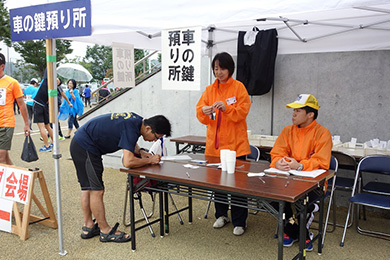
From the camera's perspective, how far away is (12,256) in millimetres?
3119

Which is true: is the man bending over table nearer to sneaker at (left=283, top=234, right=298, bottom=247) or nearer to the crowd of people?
the crowd of people

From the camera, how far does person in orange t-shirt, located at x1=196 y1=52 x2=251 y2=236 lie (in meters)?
3.40

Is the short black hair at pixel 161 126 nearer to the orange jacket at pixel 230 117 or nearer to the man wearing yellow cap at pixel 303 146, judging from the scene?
the orange jacket at pixel 230 117

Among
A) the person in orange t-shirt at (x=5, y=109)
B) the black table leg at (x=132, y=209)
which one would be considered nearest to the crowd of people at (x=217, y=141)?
the black table leg at (x=132, y=209)

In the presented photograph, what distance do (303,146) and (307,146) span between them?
4cm

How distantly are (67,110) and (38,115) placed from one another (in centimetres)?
227

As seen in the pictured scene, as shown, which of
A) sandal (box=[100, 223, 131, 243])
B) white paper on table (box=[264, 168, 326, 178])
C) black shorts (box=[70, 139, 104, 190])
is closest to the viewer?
white paper on table (box=[264, 168, 326, 178])

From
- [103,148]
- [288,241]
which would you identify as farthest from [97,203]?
[288,241]

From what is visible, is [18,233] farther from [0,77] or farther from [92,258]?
[0,77]

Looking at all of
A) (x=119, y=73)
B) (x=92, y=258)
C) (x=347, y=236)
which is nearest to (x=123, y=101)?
(x=119, y=73)

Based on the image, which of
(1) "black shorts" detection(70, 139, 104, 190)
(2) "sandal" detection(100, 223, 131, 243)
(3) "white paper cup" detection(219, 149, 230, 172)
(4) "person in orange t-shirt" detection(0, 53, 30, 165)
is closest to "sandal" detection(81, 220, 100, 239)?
(2) "sandal" detection(100, 223, 131, 243)

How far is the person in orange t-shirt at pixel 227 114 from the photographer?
340 cm

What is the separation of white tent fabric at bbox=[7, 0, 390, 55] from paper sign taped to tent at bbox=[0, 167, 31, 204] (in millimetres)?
1454

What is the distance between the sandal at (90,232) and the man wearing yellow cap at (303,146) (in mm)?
1868
